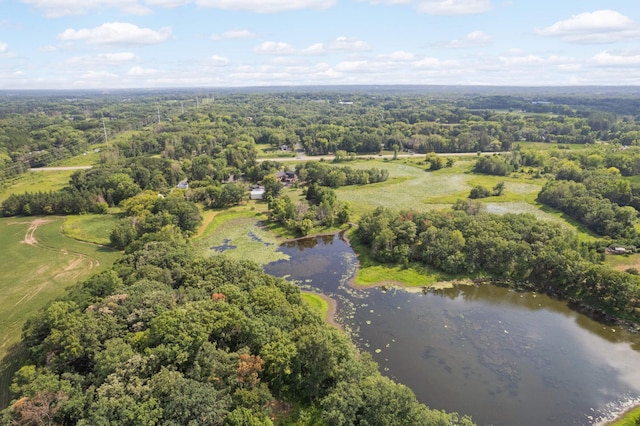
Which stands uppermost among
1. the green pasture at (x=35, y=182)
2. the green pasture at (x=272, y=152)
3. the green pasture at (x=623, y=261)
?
the green pasture at (x=272, y=152)

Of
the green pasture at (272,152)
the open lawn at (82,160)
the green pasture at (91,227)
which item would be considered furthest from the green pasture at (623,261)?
the open lawn at (82,160)

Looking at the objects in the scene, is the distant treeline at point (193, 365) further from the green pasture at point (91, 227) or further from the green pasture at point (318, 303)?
the green pasture at point (91, 227)

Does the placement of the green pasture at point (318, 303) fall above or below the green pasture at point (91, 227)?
below

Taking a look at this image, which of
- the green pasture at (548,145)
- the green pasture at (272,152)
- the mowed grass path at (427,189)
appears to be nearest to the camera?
the mowed grass path at (427,189)

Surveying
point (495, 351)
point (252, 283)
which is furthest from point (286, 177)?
point (495, 351)

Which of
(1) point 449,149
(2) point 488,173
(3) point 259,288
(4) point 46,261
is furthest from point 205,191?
(1) point 449,149

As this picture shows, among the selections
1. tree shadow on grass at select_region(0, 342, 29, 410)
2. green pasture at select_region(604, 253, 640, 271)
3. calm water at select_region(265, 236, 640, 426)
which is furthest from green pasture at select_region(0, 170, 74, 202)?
green pasture at select_region(604, 253, 640, 271)

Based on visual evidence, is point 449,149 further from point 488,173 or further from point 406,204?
point 406,204
